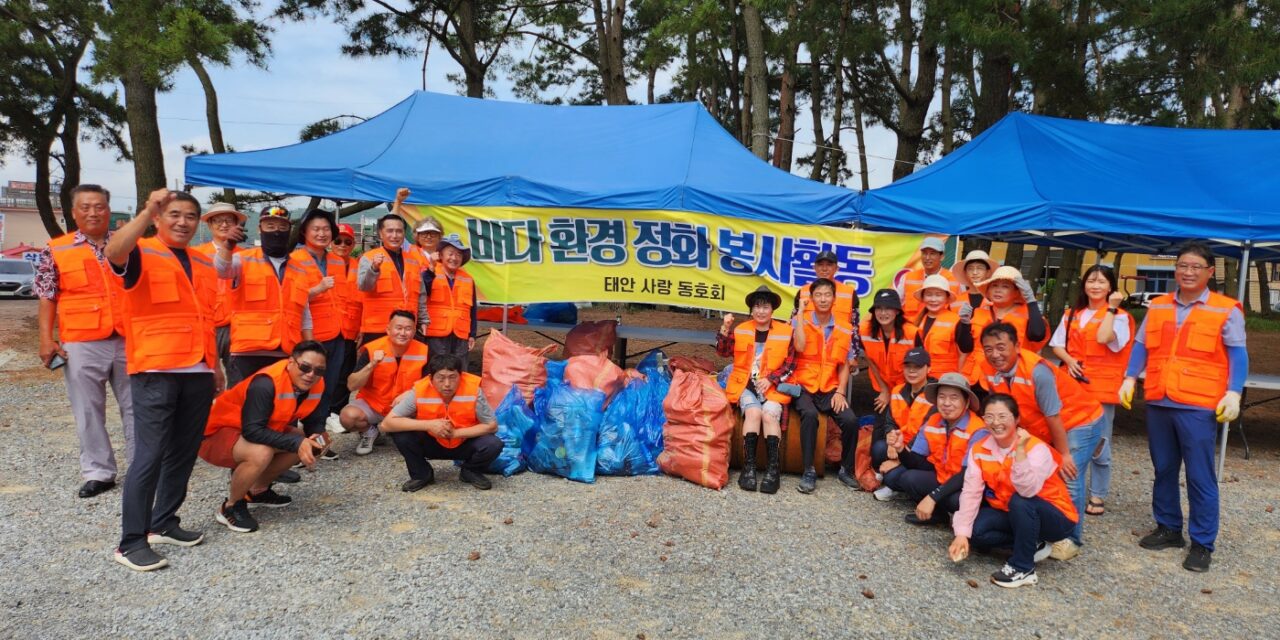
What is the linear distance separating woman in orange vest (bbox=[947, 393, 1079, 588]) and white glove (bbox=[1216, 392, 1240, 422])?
83cm

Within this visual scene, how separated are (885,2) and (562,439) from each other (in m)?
11.6

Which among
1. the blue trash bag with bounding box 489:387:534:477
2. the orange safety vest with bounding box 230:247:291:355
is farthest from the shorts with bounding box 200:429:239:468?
the blue trash bag with bounding box 489:387:534:477

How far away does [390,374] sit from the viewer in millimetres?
4566

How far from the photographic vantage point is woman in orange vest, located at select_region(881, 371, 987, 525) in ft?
11.5

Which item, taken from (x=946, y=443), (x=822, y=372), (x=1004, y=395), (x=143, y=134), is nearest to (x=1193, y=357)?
(x=1004, y=395)

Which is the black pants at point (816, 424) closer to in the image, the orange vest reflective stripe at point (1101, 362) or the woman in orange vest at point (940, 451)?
the woman in orange vest at point (940, 451)

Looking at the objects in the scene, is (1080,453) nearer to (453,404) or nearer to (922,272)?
(922,272)

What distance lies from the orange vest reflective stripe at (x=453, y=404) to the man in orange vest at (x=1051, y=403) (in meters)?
2.73

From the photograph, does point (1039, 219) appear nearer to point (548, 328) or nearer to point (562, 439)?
point (562, 439)

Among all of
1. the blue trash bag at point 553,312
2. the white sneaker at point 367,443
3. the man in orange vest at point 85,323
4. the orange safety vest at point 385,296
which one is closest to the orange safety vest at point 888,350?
the orange safety vest at point 385,296

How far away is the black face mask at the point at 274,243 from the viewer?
13.6 ft

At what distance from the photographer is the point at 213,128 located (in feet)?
40.5

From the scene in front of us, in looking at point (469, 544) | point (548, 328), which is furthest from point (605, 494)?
point (548, 328)

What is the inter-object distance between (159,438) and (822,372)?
3551mm
